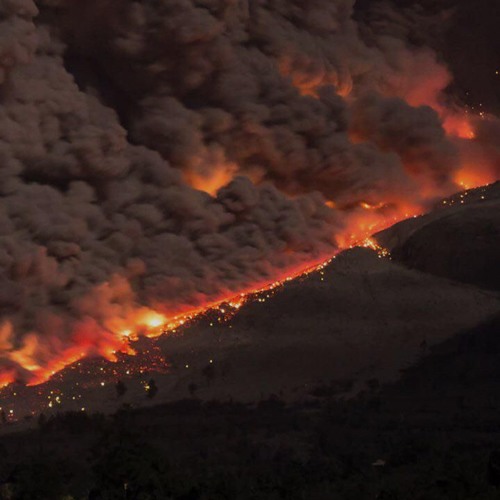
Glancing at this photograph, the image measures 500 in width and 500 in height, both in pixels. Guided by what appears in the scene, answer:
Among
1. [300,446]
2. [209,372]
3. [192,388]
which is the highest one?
[209,372]

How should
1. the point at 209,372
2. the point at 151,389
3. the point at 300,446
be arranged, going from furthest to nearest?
the point at 209,372, the point at 151,389, the point at 300,446

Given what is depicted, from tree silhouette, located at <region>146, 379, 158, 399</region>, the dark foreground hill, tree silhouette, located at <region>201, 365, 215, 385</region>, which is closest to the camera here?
the dark foreground hill

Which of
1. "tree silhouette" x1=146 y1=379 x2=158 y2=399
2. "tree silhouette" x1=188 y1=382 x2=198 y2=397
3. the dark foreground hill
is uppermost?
"tree silhouette" x1=146 y1=379 x2=158 y2=399

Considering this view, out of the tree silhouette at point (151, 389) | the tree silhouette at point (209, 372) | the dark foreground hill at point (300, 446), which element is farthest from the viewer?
the tree silhouette at point (209, 372)

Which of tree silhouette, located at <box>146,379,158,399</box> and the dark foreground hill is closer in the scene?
the dark foreground hill

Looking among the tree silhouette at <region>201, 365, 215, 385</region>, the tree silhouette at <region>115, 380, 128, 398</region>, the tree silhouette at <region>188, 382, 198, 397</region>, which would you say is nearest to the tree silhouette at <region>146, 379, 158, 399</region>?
the tree silhouette at <region>115, 380, 128, 398</region>

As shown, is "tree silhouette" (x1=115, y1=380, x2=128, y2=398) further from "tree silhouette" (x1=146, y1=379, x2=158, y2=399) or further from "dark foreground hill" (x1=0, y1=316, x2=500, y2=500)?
"dark foreground hill" (x1=0, y1=316, x2=500, y2=500)

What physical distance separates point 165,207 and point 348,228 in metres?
2.50

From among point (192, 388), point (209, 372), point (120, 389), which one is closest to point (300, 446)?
point (192, 388)

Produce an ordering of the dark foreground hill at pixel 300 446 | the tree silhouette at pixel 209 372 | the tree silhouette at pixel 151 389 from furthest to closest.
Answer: the tree silhouette at pixel 209 372, the tree silhouette at pixel 151 389, the dark foreground hill at pixel 300 446

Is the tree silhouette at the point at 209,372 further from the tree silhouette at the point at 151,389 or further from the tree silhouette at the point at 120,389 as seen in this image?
the tree silhouette at the point at 120,389

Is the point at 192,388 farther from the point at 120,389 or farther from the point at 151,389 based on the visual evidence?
the point at 120,389

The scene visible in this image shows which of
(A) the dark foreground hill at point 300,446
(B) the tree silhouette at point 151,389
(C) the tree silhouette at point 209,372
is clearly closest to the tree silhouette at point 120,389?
(B) the tree silhouette at point 151,389

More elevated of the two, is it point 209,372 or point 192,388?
point 209,372
